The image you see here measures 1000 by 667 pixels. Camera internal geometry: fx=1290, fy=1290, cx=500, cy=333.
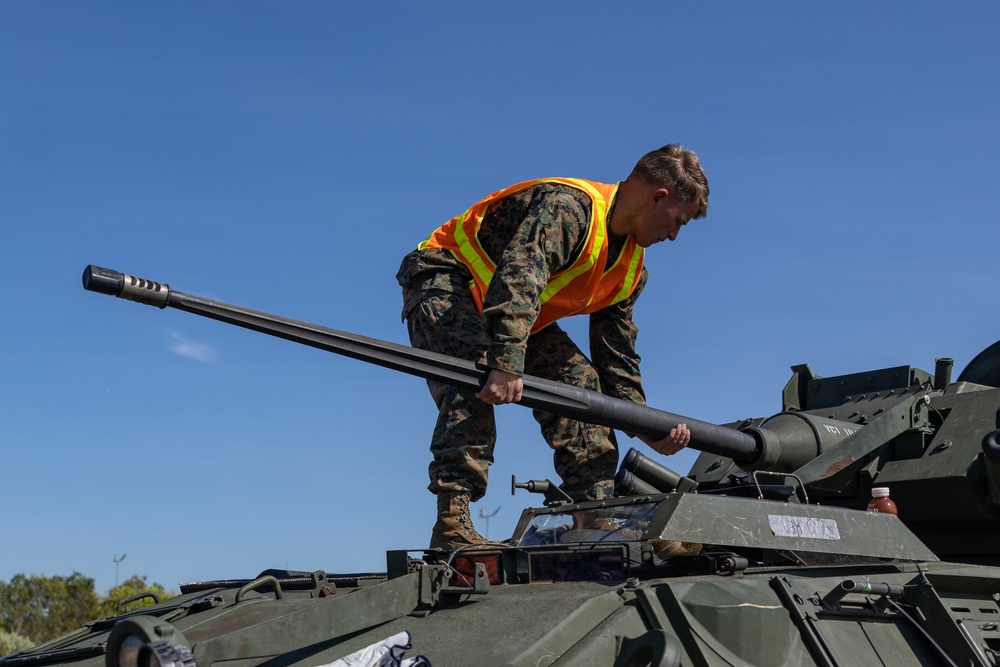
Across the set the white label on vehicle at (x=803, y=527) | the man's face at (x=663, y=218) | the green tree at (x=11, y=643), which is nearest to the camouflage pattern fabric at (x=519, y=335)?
the man's face at (x=663, y=218)

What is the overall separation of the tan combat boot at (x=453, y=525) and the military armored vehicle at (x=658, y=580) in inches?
9.7

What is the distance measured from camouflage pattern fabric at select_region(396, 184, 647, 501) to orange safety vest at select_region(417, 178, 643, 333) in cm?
5

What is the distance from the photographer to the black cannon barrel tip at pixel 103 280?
517cm

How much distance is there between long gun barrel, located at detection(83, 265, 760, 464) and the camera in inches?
211

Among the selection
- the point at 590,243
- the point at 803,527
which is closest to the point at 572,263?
the point at 590,243

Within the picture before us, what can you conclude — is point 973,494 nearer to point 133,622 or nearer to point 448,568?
point 448,568

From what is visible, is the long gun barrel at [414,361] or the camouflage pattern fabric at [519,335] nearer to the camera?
the long gun barrel at [414,361]

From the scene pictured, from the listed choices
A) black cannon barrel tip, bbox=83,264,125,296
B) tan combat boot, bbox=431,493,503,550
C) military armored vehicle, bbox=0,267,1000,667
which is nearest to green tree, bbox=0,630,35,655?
military armored vehicle, bbox=0,267,1000,667

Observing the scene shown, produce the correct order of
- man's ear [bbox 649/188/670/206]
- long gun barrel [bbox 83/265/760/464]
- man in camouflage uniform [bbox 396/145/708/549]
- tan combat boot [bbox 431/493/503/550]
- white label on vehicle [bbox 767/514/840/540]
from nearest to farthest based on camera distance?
1. long gun barrel [bbox 83/265/760/464]
2. white label on vehicle [bbox 767/514/840/540]
3. man in camouflage uniform [bbox 396/145/708/549]
4. tan combat boot [bbox 431/493/503/550]
5. man's ear [bbox 649/188/670/206]

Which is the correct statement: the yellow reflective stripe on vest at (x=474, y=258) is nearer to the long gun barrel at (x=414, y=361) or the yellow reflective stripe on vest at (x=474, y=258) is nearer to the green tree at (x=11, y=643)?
the long gun barrel at (x=414, y=361)

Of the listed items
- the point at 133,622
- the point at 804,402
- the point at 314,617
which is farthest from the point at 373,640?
the point at 804,402

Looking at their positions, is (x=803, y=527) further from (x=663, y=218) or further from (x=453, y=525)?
(x=663, y=218)

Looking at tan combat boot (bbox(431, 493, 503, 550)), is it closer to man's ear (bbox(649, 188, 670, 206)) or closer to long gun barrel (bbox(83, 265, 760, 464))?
long gun barrel (bbox(83, 265, 760, 464))

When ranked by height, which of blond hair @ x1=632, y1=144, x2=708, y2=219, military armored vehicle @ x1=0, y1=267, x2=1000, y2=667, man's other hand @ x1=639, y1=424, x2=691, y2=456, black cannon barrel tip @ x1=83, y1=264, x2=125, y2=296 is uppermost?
blond hair @ x1=632, y1=144, x2=708, y2=219
